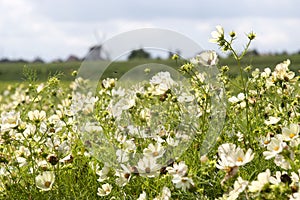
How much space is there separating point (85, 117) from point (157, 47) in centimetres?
56

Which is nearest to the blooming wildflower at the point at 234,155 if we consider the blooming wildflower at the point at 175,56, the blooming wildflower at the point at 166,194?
the blooming wildflower at the point at 166,194

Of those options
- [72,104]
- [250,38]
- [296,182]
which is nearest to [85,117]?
[72,104]

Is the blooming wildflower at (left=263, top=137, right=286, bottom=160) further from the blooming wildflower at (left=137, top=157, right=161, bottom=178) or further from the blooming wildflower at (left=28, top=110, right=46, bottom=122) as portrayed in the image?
the blooming wildflower at (left=28, top=110, right=46, bottom=122)

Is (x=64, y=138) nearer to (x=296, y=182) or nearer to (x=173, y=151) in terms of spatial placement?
(x=173, y=151)

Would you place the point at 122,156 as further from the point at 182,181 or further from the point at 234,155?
the point at 234,155

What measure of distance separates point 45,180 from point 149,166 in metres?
0.40

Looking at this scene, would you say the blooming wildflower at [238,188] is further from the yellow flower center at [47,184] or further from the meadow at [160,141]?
the yellow flower center at [47,184]

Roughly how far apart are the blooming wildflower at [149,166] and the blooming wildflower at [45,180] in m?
0.34

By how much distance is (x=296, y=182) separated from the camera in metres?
1.57

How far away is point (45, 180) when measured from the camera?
2.14 m

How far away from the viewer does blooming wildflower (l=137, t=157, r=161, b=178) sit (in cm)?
198

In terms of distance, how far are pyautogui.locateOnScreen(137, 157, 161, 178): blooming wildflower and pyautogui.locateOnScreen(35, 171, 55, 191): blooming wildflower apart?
34 centimetres

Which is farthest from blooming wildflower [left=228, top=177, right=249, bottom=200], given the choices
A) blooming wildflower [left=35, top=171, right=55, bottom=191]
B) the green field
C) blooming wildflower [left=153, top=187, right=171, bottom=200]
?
the green field

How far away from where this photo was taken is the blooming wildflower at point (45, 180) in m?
2.13
